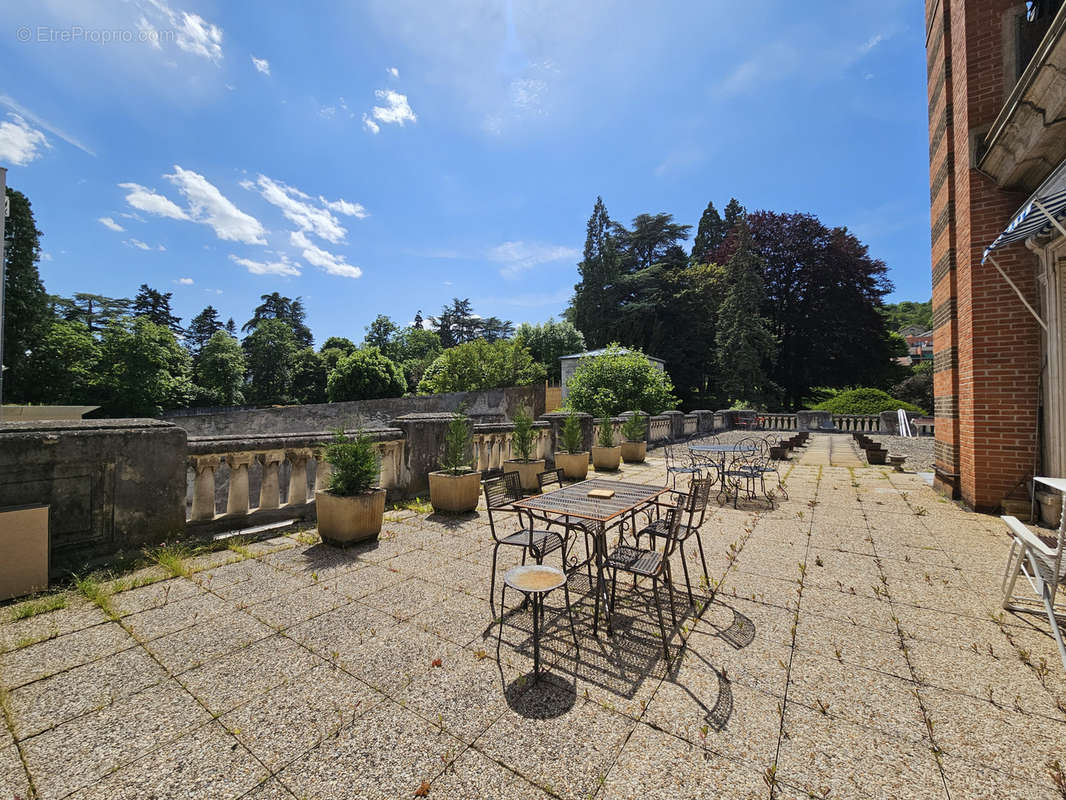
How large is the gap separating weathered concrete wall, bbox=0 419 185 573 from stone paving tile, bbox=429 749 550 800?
3.93 meters

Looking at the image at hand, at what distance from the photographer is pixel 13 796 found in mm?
1630

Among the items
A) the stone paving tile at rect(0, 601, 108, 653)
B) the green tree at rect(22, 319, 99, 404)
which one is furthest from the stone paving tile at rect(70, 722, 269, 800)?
the green tree at rect(22, 319, 99, 404)

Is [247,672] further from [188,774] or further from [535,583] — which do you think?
[535,583]

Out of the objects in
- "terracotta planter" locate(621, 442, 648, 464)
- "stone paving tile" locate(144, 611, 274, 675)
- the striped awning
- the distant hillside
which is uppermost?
the distant hillside

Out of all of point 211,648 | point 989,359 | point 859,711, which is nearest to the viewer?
point 859,711

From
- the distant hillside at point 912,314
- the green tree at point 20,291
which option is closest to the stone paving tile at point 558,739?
the green tree at point 20,291

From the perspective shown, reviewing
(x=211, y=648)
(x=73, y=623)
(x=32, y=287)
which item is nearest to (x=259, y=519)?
(x=73, y=623)

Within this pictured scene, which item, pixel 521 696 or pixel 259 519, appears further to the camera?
pixel 259 519

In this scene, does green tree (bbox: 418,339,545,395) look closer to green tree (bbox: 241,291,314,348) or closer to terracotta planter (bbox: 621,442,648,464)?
terracotta planter (bbox: 621,442,648,464)

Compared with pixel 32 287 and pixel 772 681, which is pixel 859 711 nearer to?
pixel 772 681

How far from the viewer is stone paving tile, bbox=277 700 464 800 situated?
1.71m

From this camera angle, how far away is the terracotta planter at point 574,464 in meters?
8.27

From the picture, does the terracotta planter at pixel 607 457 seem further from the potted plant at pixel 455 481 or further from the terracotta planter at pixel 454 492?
the terracotta planter at pixel 454 492

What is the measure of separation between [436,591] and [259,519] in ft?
8.94
